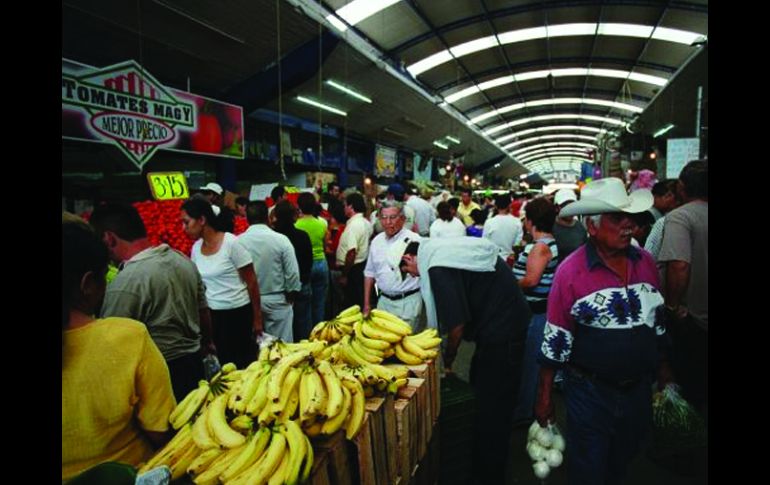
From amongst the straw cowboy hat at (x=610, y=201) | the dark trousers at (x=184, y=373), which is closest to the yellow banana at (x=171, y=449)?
the dark trousers at (x=184, y=373)

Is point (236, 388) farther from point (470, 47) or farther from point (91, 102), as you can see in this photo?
point (470, 47)

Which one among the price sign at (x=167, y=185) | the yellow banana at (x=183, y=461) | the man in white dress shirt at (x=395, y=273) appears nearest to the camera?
the yellow banana at (x=183, y=461)

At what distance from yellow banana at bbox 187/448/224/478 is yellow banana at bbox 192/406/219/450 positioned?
0.8 inches

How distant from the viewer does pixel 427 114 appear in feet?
63.0

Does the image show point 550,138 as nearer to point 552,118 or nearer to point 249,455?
point 552,118

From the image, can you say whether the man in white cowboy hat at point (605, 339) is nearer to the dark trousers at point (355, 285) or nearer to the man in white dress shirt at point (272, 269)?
the man in white dress shirt at point (272, 269)

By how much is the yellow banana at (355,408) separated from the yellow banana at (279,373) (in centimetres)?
22

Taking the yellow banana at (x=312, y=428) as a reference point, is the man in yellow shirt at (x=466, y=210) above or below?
above

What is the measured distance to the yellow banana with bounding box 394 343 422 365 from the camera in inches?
97.3

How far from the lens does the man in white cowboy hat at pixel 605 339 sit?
2.22 meters

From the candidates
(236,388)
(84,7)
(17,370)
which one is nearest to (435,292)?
(236,388)

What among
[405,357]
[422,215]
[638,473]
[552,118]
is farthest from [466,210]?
[552,118]

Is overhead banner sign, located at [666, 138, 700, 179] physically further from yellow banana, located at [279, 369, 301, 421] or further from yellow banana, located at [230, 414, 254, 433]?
yellow banana, located at [230, 414, 254, 433]

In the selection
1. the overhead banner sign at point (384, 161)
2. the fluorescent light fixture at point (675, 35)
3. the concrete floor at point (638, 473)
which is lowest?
the concrete floor at point (638, 473)
